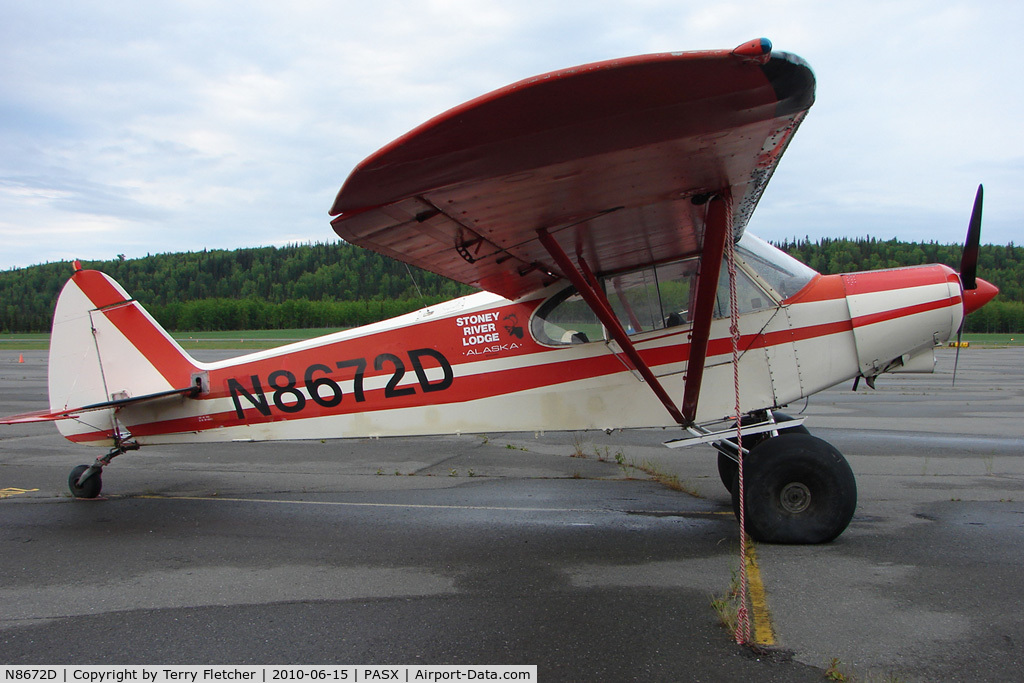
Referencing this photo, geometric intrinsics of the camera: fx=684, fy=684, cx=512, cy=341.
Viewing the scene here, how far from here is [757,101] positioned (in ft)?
9.90

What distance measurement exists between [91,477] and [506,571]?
192 inches

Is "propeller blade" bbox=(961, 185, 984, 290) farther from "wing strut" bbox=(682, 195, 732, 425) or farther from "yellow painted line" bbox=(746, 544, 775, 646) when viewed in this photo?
"yellow painted line" bbox=(746, 544, 775, 646)

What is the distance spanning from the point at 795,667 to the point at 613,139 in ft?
8.45

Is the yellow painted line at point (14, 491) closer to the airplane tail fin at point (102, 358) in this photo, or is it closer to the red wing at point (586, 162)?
the airplane tail fin at point (102, 358)

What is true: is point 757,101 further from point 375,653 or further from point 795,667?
point 375,653

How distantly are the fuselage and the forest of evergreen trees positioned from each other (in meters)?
55.0

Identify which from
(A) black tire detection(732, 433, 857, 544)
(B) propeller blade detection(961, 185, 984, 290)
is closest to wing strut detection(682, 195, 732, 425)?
(A) black tire detection(732, 433, 857, 544)

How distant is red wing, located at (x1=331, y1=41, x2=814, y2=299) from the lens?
2.82m

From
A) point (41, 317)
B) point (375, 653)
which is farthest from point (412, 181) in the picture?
point (41, 317)

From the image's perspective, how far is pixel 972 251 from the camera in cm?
540

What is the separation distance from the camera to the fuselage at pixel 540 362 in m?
5.35

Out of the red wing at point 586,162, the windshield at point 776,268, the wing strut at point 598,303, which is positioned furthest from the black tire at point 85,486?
the windshield at point 776,268

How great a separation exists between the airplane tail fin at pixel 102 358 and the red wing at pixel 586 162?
129 inches

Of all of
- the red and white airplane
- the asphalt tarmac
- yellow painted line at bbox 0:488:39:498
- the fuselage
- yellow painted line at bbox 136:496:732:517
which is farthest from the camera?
yellow painted line at bbox 0:488:39:498
